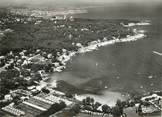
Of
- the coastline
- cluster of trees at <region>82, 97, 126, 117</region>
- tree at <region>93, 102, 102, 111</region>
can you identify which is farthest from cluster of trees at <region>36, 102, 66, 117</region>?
the coastline

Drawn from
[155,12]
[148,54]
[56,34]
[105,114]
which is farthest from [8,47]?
[155,12]

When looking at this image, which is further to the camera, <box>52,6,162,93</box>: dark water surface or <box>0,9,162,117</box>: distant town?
<box>52,6,162,93</box>: dark water surface

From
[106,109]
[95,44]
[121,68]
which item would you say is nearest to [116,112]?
[106,109]

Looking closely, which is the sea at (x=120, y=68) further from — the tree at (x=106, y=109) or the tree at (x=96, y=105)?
the tree at (x=106, y=109)

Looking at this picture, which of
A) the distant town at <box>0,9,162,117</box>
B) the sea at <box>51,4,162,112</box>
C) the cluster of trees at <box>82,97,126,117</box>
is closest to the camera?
the cluster of trees at <box>82,97,126,117</box>

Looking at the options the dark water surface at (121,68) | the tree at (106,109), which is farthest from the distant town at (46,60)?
the dark water surface at (121,68)

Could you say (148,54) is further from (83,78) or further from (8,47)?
(8,47)

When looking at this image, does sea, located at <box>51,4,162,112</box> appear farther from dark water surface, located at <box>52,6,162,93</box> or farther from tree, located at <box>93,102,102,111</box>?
tree, located at <box>93,102,102,111</box>

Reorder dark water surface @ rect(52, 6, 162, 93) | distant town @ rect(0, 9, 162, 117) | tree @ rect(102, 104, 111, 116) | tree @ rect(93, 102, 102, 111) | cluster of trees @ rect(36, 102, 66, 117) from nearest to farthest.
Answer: cluster of trees @ rect(36, 102, 66, 117) < tree @ rect(102, 104, 111, 116) < distant town @ rect(0, 9, 162, 117) < tree @ rect(93, 102, 102, 111) < dark water surface @ rect(52, 6, 162, 93)
